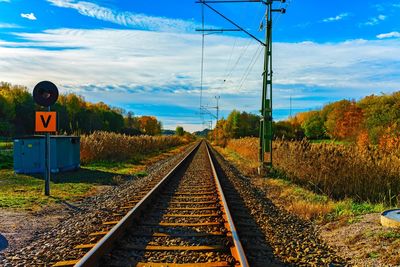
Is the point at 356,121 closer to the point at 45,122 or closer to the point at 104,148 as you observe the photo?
the point at 104,148

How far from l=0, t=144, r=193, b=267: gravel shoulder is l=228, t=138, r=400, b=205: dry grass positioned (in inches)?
242

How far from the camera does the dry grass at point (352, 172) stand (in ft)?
33.0

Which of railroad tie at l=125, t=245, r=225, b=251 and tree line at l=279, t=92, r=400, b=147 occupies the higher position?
tree line at l=279, t=92, r=400, b=147

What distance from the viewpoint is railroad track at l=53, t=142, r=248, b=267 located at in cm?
492

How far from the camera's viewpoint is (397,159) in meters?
10.1

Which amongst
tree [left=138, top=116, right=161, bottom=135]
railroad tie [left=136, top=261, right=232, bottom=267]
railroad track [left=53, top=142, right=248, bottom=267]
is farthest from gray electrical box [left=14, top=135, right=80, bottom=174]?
tree [left=138, top=116, right=161, bottom=135]

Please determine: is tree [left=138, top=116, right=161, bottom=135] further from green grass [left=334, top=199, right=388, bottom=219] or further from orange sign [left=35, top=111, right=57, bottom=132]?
green grass [left=334, top=199, right=388, bottom=219]

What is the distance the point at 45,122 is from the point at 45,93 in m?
0.82

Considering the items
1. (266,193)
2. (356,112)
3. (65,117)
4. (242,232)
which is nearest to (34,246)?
(242,232)

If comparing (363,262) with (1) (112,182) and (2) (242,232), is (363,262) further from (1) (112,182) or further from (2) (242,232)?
(1) (112,182)

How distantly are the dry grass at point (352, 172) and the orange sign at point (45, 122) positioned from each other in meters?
8.01

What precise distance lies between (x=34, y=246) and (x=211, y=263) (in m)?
2.94

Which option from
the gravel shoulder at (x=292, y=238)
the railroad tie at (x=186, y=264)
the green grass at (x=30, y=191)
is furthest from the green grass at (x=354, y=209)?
the green grass at (x=30, y=191)

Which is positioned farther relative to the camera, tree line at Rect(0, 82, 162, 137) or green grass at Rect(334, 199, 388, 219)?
tree line at Rect(0, 82, 162, 137)
